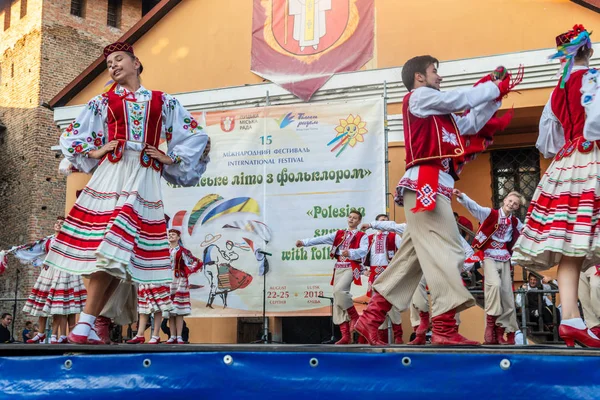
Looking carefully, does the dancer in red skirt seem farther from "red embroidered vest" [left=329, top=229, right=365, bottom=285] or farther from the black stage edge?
the black stage edge

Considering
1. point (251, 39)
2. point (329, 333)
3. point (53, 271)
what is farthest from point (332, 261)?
point (251, 39)

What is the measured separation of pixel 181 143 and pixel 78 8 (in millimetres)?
19926

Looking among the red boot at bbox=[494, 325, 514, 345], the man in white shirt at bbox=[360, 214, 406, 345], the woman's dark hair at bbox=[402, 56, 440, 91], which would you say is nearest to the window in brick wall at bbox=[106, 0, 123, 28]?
the man in white shirt at bbox=[360, 214, 406, 345]

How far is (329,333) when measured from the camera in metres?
12.7

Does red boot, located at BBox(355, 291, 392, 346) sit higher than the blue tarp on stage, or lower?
higher

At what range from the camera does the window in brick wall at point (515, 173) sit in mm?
12617

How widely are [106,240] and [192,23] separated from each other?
10442mm

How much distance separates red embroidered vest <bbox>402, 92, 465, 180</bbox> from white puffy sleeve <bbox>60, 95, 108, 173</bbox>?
1.90 m

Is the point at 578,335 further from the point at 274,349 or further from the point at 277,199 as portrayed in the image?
the point at 277,199

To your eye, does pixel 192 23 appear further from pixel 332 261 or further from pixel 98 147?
pixel 98 147

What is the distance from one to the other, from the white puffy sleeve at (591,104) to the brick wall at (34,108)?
18.8 m

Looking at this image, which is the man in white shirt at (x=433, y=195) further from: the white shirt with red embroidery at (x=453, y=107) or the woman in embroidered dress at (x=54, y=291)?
the woman in embroidered dress at (x=54, y=291)

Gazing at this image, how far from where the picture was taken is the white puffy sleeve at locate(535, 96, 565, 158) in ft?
14.0

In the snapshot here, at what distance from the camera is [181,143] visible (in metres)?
4.77
